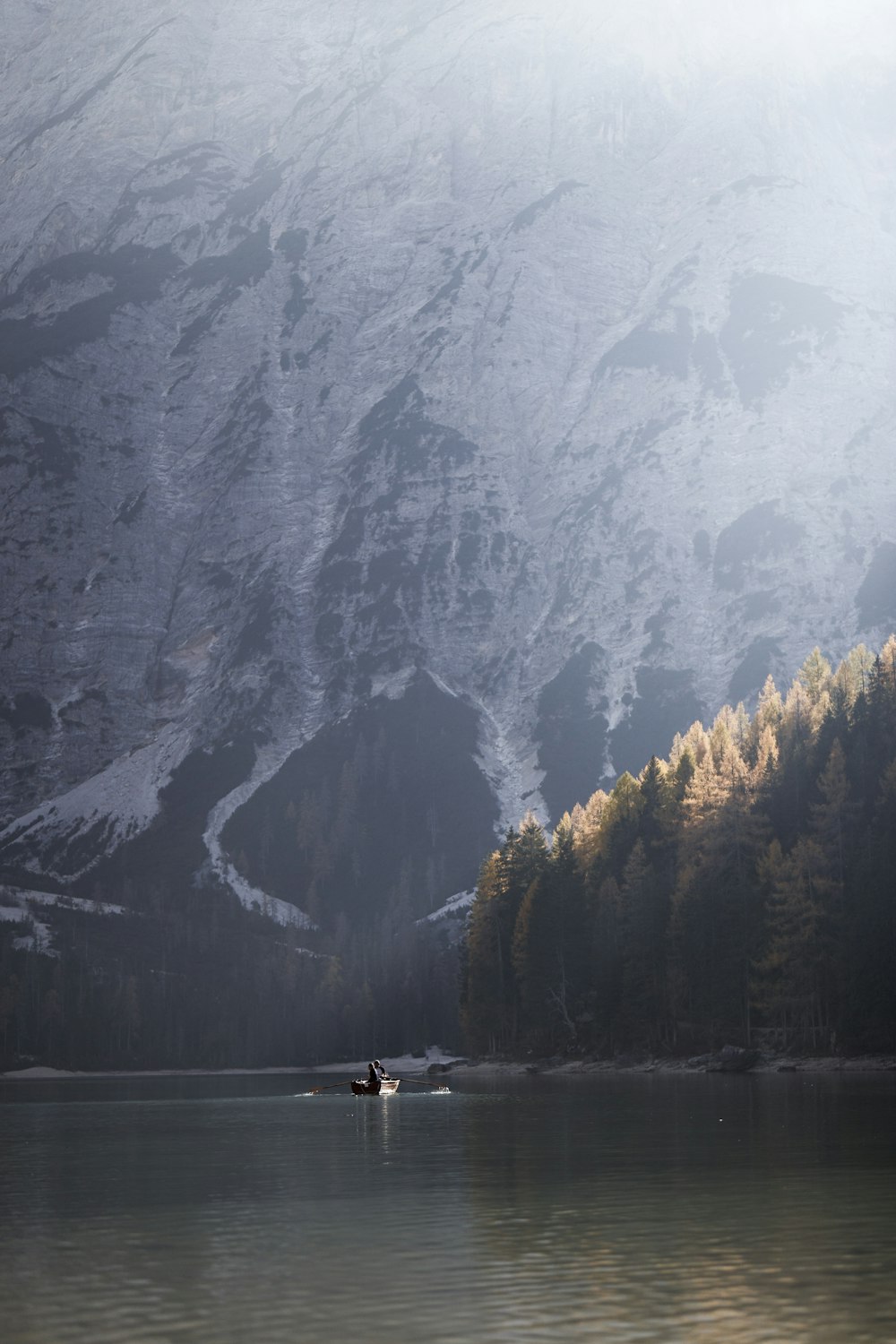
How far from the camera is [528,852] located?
150 m

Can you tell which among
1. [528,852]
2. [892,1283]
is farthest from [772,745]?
[892,1283]

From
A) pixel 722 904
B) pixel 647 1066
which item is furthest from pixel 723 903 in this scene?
pixel 647 1066

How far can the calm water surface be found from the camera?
2248cm

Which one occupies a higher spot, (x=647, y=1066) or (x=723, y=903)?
(x=723, y=903)

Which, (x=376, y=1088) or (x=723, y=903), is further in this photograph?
(x=723, y=903)

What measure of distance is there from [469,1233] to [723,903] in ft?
286

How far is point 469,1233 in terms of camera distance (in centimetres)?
3109

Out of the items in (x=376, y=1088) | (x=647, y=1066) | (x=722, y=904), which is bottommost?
(x=647, y=1066)

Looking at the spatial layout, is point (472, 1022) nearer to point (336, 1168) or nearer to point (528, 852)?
point (528, 852)

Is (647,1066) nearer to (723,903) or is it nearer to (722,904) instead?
(722,904)

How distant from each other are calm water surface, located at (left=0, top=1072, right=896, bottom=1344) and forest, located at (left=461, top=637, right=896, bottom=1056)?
141 ft

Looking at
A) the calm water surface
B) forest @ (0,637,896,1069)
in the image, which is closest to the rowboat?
forest @ (0,637,896,1069)

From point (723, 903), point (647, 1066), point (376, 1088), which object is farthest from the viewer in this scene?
point (647, 1066)

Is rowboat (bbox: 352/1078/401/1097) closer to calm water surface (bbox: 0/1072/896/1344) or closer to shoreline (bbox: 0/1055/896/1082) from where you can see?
shoreline (bbox: 0/1055/896/1082)
